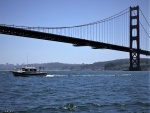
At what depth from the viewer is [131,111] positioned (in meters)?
15.9

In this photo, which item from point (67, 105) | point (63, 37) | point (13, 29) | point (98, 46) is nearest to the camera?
point (67, 105)

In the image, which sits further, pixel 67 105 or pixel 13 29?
pixel 13 29

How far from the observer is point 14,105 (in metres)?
18.1

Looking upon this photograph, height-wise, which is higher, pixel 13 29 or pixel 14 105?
pixel 13 29

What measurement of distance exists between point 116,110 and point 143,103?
3.31 m

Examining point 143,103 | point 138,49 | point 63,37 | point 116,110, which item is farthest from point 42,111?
point 138,49

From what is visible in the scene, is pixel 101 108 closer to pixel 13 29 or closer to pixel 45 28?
pixel 13 29

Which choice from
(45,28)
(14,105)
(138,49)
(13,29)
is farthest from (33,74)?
(14,105)

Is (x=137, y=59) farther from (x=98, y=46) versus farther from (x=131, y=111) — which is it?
(x=131, y=111)

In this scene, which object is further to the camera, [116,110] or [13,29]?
[13,29]

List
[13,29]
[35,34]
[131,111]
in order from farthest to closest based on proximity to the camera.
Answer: [35,34]
[13,29]
[131,111]

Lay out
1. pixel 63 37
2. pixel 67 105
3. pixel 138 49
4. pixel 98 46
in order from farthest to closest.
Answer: pixel 138 49 → pixel 98 46 → pixel 63 37 → pixel 67 105

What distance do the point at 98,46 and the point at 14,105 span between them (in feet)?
212

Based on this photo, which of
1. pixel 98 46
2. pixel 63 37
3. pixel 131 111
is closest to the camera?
pixel 131 111
